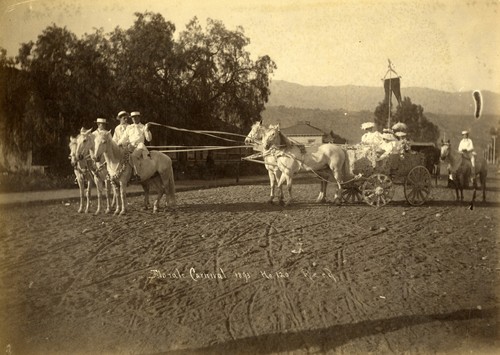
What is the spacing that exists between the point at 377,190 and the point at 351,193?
32 centimetres

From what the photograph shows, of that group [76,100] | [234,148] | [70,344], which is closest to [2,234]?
[70,344]

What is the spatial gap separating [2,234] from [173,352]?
6.59 ft

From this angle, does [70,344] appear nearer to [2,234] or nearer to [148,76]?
[2,234]

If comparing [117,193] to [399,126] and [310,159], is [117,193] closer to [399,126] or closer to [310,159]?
[310,159]

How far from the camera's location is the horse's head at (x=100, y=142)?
15.7 ft

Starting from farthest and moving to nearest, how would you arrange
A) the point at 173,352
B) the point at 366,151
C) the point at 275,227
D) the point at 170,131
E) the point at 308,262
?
1. the point at 366,151
2. the point at 170,131
3. the point at 275,227
4. the point at 308,262
5. the point at 173,352

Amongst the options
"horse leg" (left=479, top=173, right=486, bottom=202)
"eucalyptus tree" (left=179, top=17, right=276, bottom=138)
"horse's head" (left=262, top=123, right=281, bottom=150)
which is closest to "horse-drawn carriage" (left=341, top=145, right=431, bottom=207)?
"horse leg" (left=479, top=173, right=486, bottom=202)

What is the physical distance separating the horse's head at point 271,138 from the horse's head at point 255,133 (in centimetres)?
8

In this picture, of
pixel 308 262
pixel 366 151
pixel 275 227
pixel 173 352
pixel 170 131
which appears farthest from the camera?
pixel 366 151

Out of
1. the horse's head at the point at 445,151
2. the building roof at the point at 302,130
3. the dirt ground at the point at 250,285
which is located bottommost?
the dirt ground at the point at 250,285

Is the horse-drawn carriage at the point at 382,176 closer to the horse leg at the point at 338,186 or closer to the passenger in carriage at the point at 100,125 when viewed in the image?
the horse leg at the point at 338,186

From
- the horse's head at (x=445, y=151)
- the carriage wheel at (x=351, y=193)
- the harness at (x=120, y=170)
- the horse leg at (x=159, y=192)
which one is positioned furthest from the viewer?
the carriage wheel at (x=351, y=193)

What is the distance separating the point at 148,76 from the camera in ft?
15.4

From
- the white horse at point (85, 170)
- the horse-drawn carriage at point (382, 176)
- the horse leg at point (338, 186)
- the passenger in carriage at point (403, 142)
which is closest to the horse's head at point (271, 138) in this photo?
the horse leg at point (338, 186)
